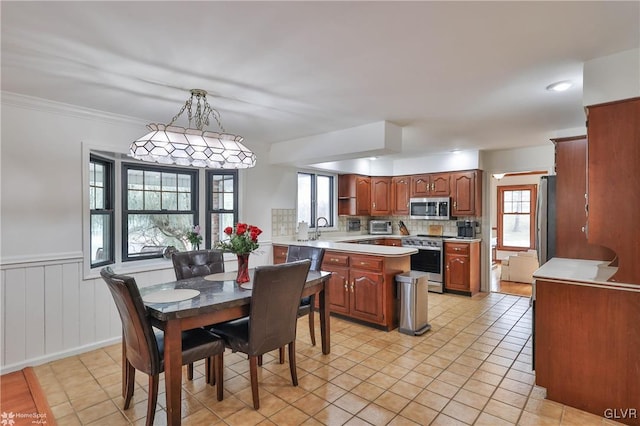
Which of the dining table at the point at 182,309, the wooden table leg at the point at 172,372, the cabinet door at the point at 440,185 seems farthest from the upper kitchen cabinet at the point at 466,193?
the wooden table leg at the point at 172,372

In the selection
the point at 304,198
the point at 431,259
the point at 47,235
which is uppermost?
the point at 304,198

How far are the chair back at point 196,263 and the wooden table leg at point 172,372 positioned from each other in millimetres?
1108

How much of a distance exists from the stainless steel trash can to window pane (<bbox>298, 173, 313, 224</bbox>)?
239 centimetres

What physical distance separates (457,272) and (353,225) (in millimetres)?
2098

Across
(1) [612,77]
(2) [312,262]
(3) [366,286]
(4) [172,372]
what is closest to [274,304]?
(4) [172,372]

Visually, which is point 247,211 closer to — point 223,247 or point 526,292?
point 223,247

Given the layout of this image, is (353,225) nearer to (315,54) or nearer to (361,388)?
(361,388)

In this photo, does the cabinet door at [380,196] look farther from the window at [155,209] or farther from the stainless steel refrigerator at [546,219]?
the window at [155,209]

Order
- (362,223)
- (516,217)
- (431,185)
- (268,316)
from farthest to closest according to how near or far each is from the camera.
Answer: (516,217) → (362,223) → (431,185) → (268,316)

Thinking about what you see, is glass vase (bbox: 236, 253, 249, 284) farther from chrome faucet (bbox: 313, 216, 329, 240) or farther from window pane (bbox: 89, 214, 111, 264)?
chrome faucet (bbox: 313, 216, 329, 240)

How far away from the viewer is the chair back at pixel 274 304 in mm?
2242

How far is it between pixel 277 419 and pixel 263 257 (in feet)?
9.30

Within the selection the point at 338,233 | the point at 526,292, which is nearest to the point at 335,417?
the point at 338,233

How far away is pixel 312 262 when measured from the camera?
11.3ft
